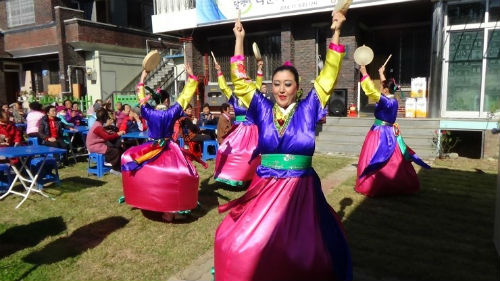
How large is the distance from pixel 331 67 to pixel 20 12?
22.9 m

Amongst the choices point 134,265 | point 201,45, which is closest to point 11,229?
point 134,265

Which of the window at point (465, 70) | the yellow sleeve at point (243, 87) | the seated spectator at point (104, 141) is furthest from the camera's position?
the window at point (465, 70)

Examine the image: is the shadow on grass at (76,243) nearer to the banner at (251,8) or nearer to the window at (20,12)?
the banner at (251,8)

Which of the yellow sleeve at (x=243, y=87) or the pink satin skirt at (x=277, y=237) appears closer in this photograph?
the pink satin skirt at (x=277, y=237)

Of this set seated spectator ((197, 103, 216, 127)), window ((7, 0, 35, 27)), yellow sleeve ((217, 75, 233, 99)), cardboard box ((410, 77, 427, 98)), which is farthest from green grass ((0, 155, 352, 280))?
window ((7, 0, 35, 27))

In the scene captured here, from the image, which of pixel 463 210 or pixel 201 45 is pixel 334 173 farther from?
pixel 201 45

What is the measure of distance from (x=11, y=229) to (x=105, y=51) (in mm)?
16137

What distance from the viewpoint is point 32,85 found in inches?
893

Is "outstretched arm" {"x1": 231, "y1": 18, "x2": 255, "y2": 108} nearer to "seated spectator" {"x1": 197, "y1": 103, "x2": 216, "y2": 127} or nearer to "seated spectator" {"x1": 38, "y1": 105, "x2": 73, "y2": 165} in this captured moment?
"seated spectator" {"x1": 38, "y1": 105, "x2": 73, "y2": 165}

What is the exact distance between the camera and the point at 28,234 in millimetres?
5090

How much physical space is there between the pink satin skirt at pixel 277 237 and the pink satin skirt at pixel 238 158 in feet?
12.4

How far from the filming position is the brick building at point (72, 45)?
62.8 ft

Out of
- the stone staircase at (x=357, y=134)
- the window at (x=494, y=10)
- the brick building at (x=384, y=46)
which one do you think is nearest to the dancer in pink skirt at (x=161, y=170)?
the stone staircase at (x=357, y=134)

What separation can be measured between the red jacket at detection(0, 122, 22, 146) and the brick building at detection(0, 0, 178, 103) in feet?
38.6
